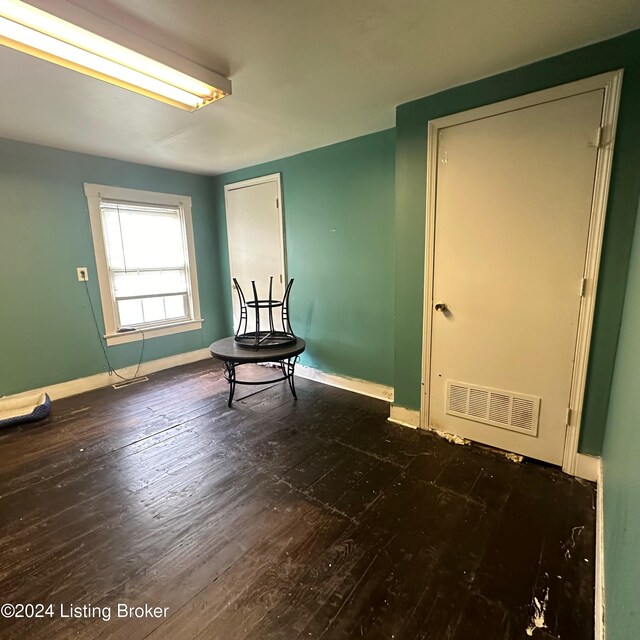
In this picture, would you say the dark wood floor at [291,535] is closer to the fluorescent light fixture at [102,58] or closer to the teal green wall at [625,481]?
the teal green wall at [625,481]

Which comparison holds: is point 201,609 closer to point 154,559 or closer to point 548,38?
point 154,559

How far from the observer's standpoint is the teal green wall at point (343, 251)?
9.59 ft

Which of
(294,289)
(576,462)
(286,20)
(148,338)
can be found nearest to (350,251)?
(294,289)

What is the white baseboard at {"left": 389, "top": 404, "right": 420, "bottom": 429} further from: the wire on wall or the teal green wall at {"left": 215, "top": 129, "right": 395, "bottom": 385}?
the wire on wall

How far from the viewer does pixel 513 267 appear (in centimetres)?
204

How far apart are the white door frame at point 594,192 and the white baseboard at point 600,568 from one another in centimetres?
29

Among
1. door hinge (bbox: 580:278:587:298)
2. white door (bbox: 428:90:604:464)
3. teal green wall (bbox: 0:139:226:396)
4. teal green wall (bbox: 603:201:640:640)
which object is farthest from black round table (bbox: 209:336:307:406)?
teal green wall (bbox: 603:201:640:640)

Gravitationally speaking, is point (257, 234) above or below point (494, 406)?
above

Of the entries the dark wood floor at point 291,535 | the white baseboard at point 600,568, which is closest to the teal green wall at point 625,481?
the white baseboard at point 600,568

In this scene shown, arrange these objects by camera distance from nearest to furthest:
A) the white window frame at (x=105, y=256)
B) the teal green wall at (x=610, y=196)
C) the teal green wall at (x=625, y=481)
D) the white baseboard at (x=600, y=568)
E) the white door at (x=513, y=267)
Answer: the teal green wall at (x=625, y=481)
the white baseboard at (x=600, y=568)
the teal green wall at (x=610, y=196)
the white door at (x=513, y=267)
the white window frame at (x=105, y=256)

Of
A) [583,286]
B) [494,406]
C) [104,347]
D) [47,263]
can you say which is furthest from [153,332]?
[583,286]

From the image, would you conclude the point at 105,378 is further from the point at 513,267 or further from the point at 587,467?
the point at 587,467

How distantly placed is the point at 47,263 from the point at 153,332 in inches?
47.6

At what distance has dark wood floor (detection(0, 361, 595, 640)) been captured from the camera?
1255 mm
